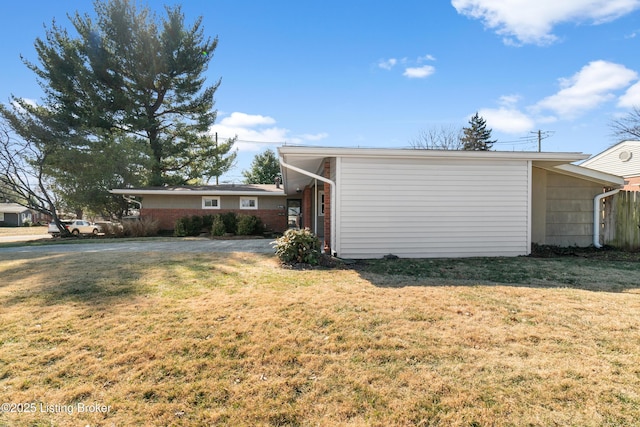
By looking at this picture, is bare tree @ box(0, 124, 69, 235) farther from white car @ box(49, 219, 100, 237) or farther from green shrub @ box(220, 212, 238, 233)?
green shrub @ box(220, 212, 238, 233)

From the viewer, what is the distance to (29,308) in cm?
393

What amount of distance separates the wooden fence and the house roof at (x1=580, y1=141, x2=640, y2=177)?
33.3 feet

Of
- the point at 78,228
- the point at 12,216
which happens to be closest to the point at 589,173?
the point at 78,228

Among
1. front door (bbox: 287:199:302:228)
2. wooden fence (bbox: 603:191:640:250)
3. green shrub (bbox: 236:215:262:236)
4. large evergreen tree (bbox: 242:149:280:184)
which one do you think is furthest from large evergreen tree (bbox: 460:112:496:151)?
green shrub (bbox: 236:215:262:236)

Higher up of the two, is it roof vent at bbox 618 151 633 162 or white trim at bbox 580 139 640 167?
white trim at bbox 580 139 640 167

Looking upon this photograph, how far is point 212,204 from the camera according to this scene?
17578mm

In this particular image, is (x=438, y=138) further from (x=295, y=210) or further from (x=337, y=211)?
(x=337, y=211)

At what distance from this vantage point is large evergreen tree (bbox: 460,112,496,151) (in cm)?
3450

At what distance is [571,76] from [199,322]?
18517 mm

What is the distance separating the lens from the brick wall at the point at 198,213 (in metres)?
17.3

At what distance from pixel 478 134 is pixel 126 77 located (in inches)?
1340

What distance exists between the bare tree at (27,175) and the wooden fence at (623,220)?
2445 centimetres

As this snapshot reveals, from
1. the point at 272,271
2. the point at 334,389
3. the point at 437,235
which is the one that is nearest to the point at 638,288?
the point at 437,235

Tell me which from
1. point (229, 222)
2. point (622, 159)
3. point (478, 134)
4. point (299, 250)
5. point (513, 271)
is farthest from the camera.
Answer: point (478, 134)
